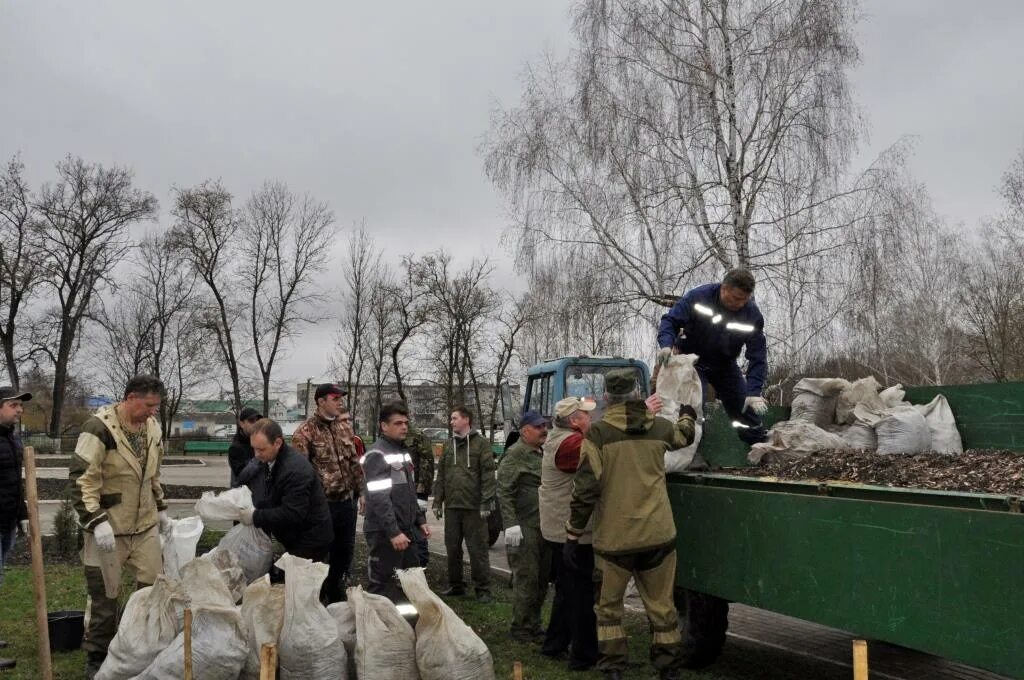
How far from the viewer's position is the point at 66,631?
547cm

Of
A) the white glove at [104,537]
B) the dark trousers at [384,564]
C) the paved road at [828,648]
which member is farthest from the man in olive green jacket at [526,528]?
the white glove at [104,537]

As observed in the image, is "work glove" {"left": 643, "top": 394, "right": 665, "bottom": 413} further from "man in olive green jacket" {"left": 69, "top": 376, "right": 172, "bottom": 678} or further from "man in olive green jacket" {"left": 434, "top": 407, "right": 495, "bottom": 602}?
"man in olive green jacket" {"left": 434, "top": 407, "right": 495, "bottom": 602}

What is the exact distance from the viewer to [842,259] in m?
14.4

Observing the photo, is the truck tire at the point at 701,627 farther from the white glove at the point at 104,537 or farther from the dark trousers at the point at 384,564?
the white glove at the point at 104,537

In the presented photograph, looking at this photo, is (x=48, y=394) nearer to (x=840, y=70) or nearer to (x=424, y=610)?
(x=840, y=70)

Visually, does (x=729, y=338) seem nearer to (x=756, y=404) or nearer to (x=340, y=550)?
(x=756, y=404)

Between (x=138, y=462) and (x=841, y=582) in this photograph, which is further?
(x=138, y=462)

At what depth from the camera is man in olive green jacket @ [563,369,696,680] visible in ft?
14.2

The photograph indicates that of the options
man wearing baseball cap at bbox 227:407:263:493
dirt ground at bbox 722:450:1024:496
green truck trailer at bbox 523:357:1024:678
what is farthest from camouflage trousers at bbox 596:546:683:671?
man wearing baseball cap at bbox 227:407:263:493

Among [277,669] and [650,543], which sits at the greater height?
[650,543]

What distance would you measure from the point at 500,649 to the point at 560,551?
2.60ft

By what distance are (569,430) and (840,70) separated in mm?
12019

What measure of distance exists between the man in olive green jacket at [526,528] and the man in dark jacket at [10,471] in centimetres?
320

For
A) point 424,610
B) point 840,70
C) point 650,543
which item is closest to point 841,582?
point 650,543
